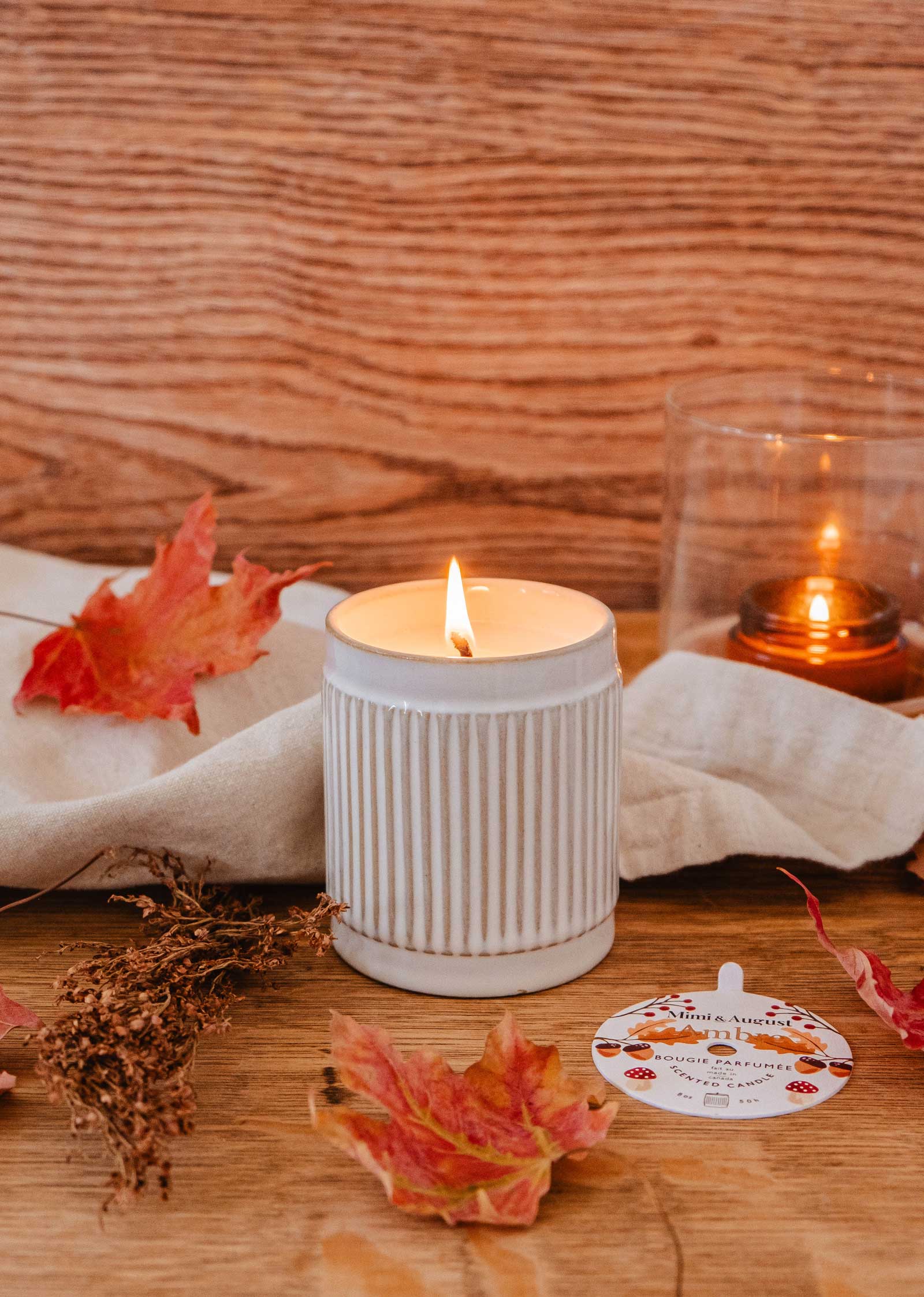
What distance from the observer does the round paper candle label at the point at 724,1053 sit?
0.43 meters

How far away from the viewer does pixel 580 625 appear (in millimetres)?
522

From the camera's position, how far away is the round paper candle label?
1.41 ft

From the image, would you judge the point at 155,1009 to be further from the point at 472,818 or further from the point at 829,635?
the point at 829,635

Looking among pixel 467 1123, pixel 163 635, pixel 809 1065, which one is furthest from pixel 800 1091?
pixel 163 635

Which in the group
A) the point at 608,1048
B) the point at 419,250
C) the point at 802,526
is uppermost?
the point at 419,250

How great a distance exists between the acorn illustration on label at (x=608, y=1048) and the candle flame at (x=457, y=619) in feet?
0.50

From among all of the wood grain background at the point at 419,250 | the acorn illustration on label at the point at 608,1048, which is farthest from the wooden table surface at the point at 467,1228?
the wood grain background at the point at 419,250

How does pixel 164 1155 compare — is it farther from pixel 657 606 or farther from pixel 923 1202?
pixel 657 606

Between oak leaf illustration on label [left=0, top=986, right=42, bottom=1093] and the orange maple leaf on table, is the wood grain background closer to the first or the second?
the orange maple leaf on table

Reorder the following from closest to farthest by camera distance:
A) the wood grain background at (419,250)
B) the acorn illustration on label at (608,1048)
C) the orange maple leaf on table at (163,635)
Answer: the acorn illustration on label at (608,1048) → the orange maple leaf on table at (163,635) → the wood grain background at (419,250)

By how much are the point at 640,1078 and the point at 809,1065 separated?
2.4 inches

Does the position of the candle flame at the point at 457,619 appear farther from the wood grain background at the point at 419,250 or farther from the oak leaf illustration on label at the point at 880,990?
the wood grain background at the point at 419,250

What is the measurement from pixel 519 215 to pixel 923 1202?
25.6 inches

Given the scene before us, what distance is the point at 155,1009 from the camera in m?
0.43
